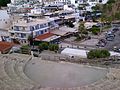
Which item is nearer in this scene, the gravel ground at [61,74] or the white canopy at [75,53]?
the gravel ground at [61,74]

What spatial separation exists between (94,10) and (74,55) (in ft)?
75.1

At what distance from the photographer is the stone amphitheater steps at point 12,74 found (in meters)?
13.8

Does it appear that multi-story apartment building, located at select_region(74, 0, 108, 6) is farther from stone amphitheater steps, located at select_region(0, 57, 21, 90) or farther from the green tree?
stone amphitheater steps, located at select_region(0, 57, 21, 90)

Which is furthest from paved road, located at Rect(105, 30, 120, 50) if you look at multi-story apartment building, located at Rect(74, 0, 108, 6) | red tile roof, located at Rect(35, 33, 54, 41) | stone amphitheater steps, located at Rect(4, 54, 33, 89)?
multi-story apartment building, located at Rect(74, 0, 108, 6)

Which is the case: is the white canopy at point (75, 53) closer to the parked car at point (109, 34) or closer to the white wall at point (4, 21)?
the parked car at point (109, 34)

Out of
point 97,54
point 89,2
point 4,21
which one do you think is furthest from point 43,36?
point 89,2

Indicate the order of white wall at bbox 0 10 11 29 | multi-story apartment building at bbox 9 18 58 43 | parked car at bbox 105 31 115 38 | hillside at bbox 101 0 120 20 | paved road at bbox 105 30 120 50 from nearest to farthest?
paved road at bbox 105 30 120 50 → multi-story apartment building at bbox 9 18 58 43 → parked car at bbox 105 31 115 38 → white wall at bbox 0 10 11 29 → hillside at bbox 101 0 120 20

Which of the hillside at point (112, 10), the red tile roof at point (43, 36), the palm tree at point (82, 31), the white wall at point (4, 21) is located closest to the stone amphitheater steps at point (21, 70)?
the red tile roof at point (43, 36)

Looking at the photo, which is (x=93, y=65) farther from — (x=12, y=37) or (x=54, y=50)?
(x=12, y=37)

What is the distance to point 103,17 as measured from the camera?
38.9m

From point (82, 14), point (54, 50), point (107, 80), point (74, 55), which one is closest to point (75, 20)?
point (82, 14)

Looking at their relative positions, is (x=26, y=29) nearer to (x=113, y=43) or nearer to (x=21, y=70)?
(x=113, y=43)

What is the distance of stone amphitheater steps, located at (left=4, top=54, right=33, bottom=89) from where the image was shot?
13789mm

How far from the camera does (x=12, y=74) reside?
15.3 meters
